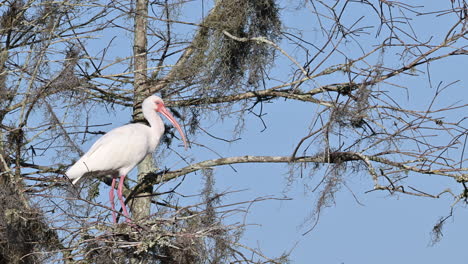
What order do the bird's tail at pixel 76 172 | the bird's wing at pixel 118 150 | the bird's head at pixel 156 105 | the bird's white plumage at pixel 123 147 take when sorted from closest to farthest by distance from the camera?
the bird's tail at pixel 76 172, the bird's white plumage at pixel 123 147, the bird's wing at pixel 118 150, the bird's head at pixel 156 105

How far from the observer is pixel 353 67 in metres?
7.71

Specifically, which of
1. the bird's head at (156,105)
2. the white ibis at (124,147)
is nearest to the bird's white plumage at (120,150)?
the white ibis at (124,147)

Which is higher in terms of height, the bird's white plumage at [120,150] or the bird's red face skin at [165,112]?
the bird's red face skin at [165,112]

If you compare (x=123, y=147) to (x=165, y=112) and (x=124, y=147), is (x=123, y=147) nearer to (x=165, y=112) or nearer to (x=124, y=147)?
(x=124, y=147)

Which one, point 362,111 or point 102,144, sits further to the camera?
point 102,144

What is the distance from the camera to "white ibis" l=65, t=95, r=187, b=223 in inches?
316

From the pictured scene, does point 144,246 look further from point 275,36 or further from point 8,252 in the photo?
point 275,36

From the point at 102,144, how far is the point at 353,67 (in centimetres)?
257

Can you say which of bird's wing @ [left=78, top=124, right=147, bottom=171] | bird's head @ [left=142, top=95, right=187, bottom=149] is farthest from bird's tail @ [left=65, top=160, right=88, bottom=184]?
bird's head @ [left=142, top=95, right=187, bottom=149]

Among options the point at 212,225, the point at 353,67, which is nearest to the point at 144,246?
the point at 212,225

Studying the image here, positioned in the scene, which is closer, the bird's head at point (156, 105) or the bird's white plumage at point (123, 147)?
the bird's white plumage at point (123, 147)

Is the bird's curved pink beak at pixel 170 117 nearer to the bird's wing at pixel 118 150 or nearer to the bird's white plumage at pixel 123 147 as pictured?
the bird's white plumage at pixel 123 147

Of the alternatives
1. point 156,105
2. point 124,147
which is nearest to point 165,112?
point 156,105

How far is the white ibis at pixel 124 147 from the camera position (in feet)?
26.4
